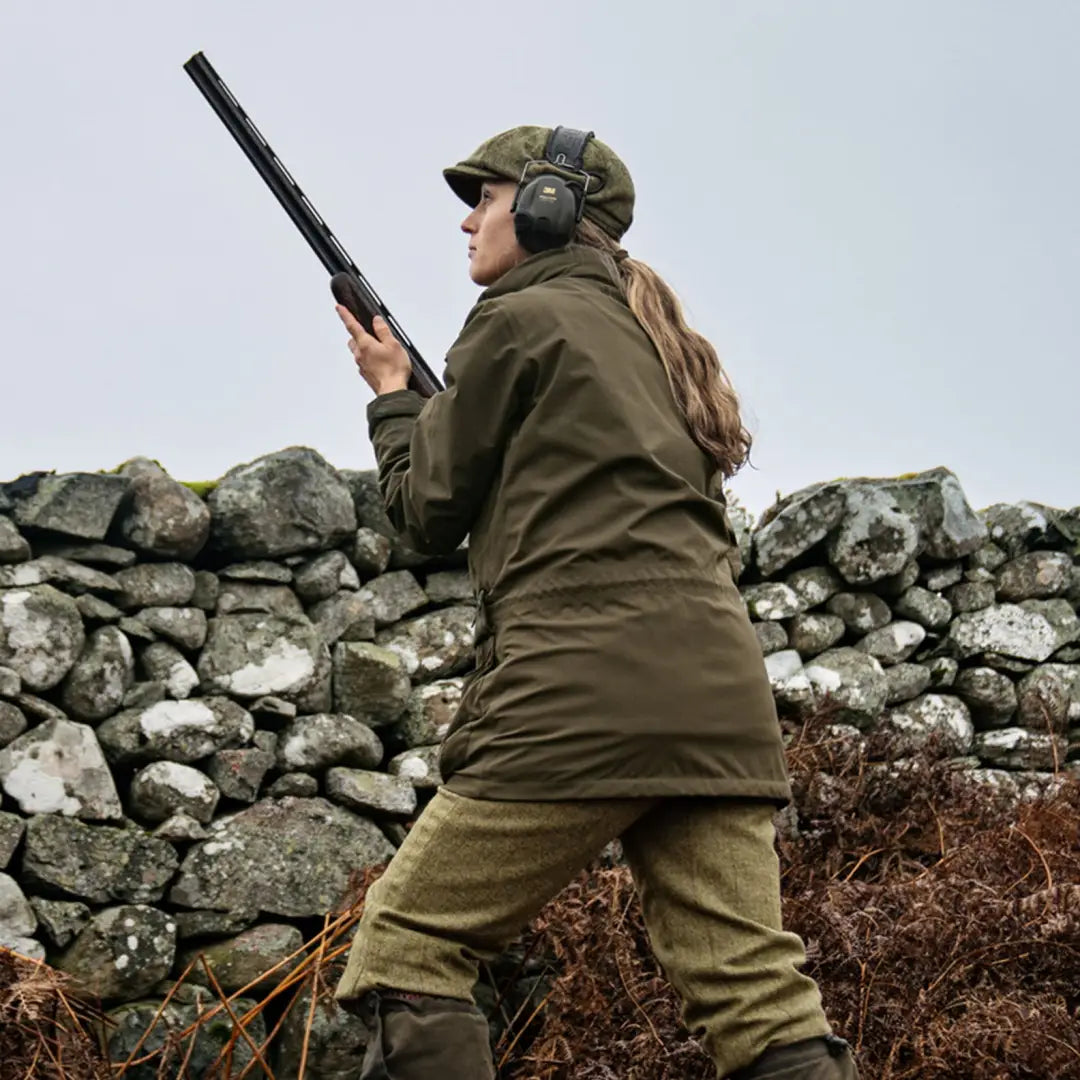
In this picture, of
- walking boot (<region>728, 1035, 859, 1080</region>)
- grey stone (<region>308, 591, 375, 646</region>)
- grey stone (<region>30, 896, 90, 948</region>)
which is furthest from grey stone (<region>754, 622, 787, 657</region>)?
walking boot (<region>728, 1035, 859, 1080</region>)

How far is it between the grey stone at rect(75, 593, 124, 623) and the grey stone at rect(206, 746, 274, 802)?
1.73 feet

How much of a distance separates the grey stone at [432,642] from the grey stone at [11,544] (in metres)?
1.19

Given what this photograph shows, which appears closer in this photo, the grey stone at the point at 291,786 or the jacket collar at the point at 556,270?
the jacket collar at the point at 556,270

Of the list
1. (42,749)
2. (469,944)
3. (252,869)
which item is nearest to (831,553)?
(252,869)

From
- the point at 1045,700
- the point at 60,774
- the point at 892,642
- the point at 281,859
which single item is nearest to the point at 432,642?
the point at 281,859

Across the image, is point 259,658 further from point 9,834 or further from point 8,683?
point 9,834

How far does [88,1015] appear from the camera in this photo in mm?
3895

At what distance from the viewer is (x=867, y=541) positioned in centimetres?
571

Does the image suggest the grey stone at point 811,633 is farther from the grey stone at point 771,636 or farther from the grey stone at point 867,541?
the grey stone at point 867,541

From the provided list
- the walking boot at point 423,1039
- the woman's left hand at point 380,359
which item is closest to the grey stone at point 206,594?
the woman's left hand at point 380,359

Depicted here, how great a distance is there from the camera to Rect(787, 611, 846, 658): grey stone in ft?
18.4

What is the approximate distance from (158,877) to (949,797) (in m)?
2.88

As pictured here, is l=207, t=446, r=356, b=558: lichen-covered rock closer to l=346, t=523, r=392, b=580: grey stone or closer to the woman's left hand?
l=346, t=523, r=392, b=580: grey stone

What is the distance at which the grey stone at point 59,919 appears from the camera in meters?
3.95
